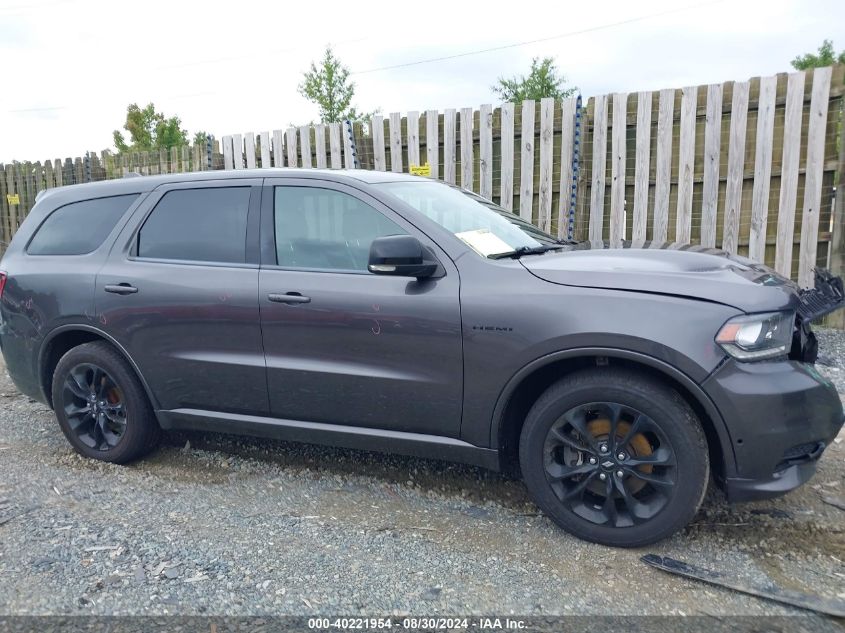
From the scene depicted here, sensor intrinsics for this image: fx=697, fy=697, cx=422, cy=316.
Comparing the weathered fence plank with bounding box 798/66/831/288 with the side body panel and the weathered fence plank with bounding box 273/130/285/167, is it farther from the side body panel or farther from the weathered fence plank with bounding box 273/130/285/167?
the weathered fence plank with bounding box 273/130/285/167

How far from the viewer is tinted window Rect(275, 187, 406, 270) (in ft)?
11.7

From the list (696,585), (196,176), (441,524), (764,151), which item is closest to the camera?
(696,585)

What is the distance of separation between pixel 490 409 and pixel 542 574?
0.75 metres

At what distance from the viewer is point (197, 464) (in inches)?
170

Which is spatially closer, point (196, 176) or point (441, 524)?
point (441, 524)

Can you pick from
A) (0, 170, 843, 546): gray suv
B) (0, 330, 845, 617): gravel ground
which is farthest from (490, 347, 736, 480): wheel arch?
(0, 330, 845, 617): gravel ground

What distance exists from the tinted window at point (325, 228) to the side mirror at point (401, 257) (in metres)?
0.25

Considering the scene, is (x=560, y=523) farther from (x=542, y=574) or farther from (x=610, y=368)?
(x=610, y=368)

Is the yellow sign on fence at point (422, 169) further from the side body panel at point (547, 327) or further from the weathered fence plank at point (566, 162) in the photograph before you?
the side body panel at point (547, 327)

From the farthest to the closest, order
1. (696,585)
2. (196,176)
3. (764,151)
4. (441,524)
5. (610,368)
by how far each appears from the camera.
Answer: (764,151), (196,176), (441,524), (610,368), (696,585)

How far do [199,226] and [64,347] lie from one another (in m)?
1.31

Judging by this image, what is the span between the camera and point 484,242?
3.58m

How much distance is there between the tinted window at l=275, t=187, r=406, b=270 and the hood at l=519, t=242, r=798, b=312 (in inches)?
31.8

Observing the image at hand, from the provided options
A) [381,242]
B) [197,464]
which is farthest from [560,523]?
[197,464]
